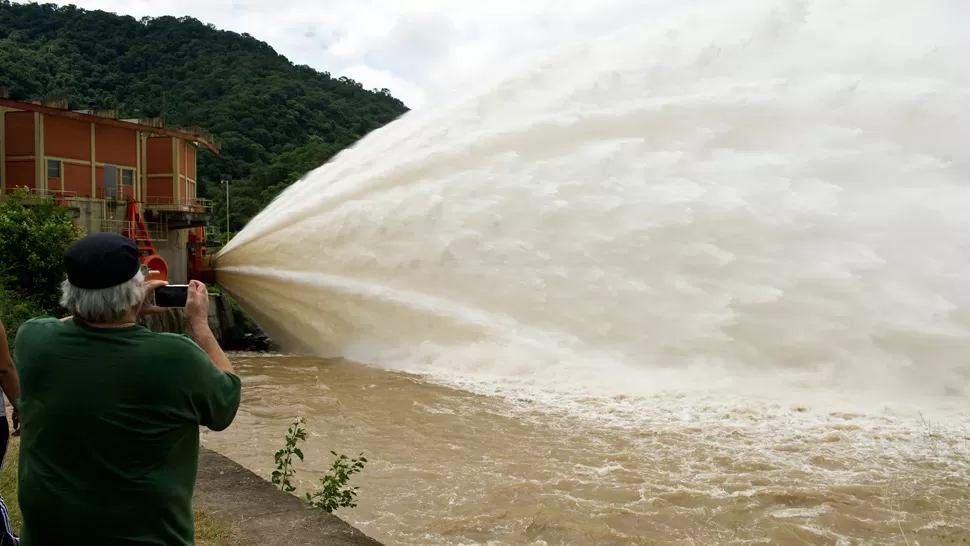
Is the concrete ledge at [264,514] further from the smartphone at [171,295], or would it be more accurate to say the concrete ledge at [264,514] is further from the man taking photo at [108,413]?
the man taking photo at [108,413]

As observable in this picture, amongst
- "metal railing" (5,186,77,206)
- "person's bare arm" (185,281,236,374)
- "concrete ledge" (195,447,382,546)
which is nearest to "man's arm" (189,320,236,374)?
"person's bare arm" (185,281,236,374)

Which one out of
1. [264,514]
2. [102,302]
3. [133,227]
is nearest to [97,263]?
[102,302]

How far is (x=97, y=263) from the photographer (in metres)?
2.15

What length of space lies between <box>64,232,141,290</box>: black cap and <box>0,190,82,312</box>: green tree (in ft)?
56.1

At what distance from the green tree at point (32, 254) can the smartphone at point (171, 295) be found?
16.7m

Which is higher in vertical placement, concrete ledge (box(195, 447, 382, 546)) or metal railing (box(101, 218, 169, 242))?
metal railing (box(101, 218, 169, 242))

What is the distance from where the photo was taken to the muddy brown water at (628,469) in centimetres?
619

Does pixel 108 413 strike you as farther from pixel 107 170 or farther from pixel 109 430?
pixel 107 170

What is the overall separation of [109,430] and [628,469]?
6414 mm

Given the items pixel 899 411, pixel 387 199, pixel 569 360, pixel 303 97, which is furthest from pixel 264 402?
pixel 303 97

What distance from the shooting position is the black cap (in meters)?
2.15

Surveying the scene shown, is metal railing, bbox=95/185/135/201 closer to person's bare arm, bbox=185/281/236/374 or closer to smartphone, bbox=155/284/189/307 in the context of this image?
smartphone, bbox=155/284/189/307

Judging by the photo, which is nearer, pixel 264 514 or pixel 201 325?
pixel 201 325

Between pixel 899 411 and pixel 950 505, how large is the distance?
318 cm
